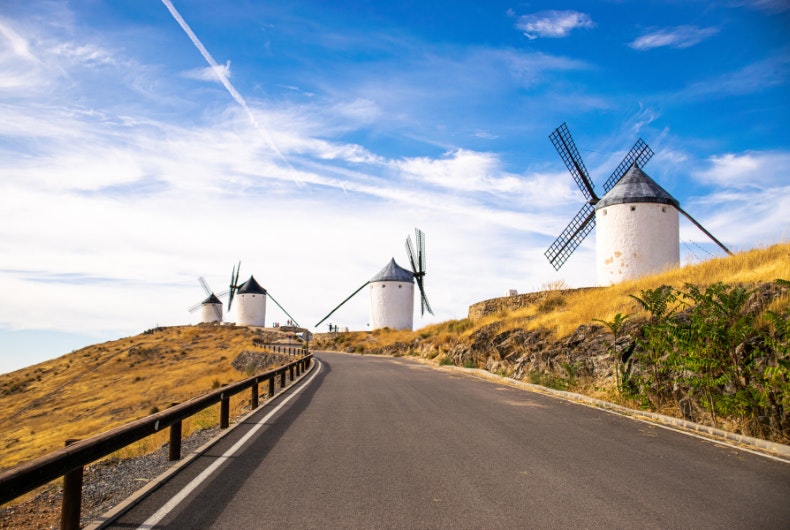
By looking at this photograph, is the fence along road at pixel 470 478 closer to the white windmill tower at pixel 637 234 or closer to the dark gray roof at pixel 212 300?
the white windmill tower at pixel 637 234

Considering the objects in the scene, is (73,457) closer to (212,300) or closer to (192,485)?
(192,485)

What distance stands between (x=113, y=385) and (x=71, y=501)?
150ft

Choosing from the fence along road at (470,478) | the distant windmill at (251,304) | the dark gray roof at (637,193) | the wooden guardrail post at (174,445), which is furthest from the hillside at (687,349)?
the distant windmill at (251,304)

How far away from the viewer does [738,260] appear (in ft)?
65.6

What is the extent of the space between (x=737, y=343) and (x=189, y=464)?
31.9ft

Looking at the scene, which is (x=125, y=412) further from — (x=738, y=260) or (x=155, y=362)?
(x=738, y=260)

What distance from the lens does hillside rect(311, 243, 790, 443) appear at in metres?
9.58

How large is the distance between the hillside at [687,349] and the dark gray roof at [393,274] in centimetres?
4673

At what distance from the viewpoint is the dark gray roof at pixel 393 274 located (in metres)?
70.5

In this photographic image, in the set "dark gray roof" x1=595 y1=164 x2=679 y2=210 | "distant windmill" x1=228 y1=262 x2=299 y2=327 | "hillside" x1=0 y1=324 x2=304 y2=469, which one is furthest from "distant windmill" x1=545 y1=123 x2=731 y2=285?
"distant windmill" x1=228 y1=262 x2=299 y2=327

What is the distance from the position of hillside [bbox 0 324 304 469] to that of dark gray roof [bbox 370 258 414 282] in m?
14.0

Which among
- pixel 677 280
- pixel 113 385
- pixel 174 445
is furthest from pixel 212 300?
pixel 174 445

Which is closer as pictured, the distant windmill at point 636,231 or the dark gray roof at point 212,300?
the distant windmill at point 636,231

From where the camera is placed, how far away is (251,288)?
294 ft
